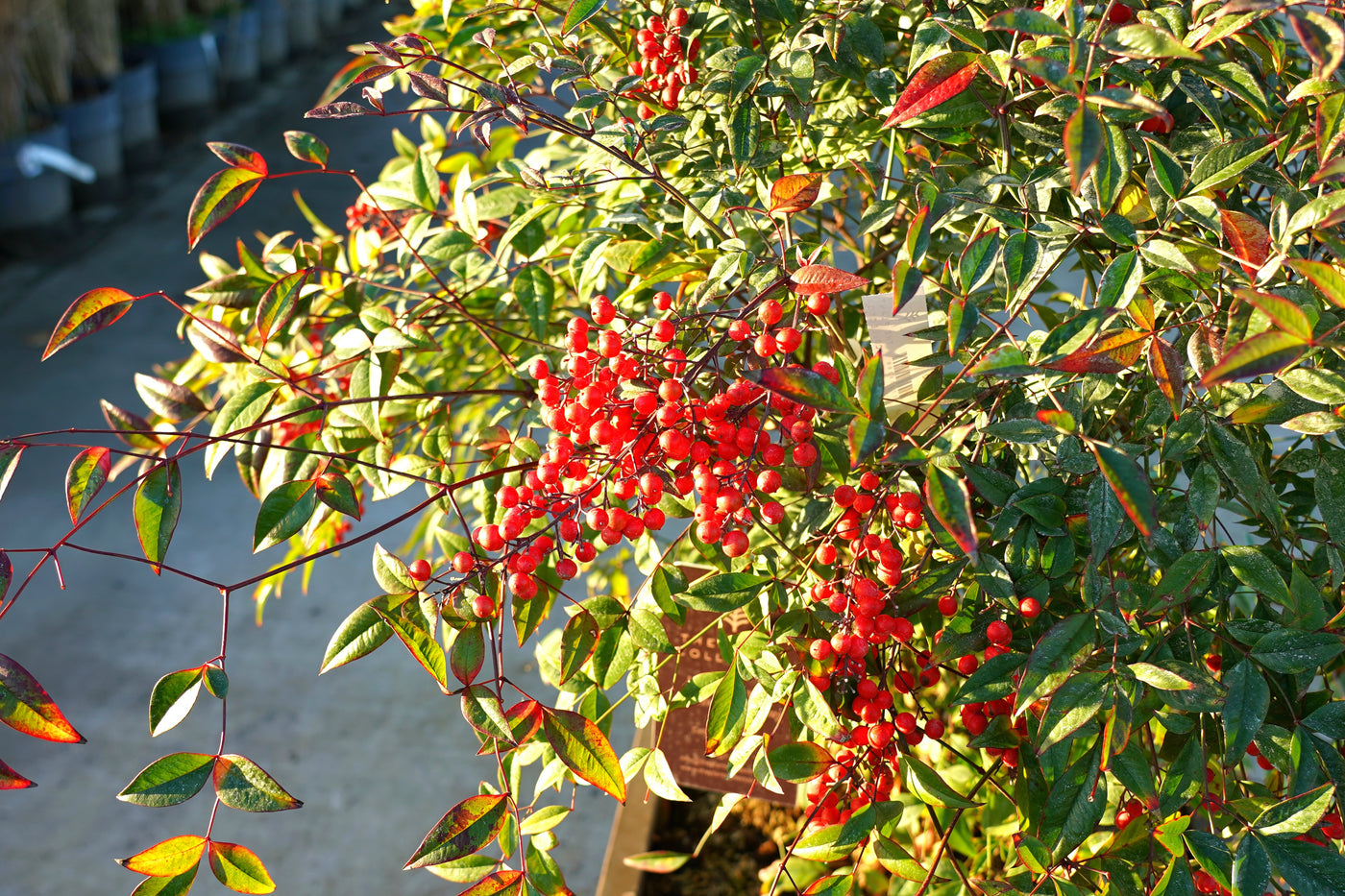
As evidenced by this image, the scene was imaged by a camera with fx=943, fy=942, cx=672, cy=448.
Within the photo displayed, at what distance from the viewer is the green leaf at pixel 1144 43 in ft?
1.29

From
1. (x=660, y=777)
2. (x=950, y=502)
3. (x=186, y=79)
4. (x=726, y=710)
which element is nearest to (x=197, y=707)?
(x=660, y=777)

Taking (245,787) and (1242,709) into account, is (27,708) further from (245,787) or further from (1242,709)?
(1242,709)

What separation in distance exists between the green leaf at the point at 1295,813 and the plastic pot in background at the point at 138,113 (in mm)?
3809

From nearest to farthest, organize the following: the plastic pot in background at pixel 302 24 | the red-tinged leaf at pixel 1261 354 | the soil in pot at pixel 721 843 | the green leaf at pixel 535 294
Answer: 1. the red-tinged leaf at pixel 1261 354
2. the green leaf at pixel 535 294
3. the soil in pot at pixel 721 843
4. the plastic pot in background at pixel 302 24

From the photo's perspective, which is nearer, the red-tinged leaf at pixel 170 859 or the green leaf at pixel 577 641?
the red-tinged leaf at pixel 170 859

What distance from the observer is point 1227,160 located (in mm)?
509

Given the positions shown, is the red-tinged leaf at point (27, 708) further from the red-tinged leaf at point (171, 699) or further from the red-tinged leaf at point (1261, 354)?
the red-tinged leaf at point (1261, 354)

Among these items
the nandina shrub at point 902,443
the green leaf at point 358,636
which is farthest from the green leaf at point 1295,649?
the green leaf at point 358,636

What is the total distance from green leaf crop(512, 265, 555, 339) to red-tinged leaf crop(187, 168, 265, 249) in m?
0.19

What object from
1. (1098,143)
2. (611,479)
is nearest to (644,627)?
(611,479)

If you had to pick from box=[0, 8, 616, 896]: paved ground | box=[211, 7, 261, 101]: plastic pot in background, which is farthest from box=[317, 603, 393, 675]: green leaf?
box=[211, 7, 261, 101]: plastic pot in background

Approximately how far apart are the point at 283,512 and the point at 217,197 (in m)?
0.20

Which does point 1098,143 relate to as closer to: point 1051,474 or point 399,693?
point 1051,474

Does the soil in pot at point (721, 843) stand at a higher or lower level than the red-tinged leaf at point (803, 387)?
lower
